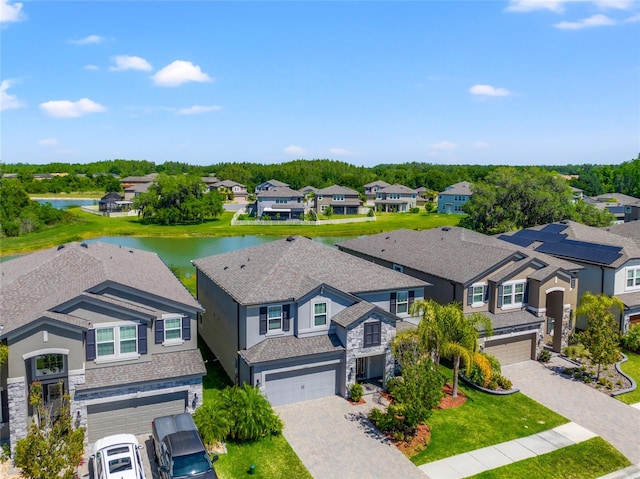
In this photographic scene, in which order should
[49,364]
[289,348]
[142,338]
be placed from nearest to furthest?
[49,364] → [142,338] → [289,348]

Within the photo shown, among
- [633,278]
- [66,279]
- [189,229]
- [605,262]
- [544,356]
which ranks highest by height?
[66,279]

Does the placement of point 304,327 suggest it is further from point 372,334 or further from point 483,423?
point 483,423

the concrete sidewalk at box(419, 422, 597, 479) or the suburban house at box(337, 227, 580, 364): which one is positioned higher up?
the suburban house at box(337, 227, 580, 364)

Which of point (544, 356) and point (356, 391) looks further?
point (544, 356)

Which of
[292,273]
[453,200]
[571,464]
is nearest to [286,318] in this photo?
[292,273]

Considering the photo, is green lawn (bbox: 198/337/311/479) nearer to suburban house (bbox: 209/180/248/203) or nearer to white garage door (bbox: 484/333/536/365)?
white garage door (bbox: 484/333/536/365)

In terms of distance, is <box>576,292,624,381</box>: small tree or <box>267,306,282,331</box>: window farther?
<box>576,292,624,381</box>: small tree

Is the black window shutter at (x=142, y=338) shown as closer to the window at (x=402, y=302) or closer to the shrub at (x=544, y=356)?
the window at (x=402, y=302)

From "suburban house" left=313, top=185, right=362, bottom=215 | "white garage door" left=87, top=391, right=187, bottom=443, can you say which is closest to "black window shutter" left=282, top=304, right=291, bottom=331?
"white garage door" left=87, top=391, right=187, bottom=443
